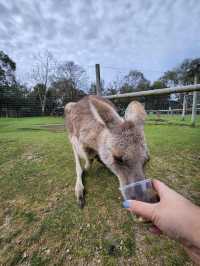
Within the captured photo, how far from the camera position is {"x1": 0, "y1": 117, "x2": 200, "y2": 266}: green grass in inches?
48.2

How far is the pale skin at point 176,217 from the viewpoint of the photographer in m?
0.74

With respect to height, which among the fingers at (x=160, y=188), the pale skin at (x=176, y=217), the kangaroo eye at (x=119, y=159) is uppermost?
the kangaroo eye at (x=119, y=159)

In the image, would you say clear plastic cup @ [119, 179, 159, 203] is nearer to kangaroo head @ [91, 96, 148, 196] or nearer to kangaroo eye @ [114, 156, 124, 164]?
kangaroo head @ [91, 96, 148, 196]

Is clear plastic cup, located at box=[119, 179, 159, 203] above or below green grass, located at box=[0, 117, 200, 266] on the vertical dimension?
above

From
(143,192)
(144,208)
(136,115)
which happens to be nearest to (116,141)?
(136,115)

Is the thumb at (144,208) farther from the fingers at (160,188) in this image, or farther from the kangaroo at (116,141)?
the kangaroo at (116,141)

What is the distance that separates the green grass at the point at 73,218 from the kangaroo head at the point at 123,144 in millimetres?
469

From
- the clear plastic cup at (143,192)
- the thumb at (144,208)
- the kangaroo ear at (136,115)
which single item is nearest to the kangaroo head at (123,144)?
the kangaroo ear at (136,115)

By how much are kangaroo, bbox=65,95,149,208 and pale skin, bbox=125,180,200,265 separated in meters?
0.43

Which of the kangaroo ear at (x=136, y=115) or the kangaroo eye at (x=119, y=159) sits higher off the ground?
the kangaroo ear at (x=136, y=115)

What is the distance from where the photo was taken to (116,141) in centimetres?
153

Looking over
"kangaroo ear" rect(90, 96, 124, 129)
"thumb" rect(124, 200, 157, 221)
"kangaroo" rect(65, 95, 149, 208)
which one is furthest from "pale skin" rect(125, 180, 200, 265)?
"kangaroo ear" rect(90, 96, 124, 129)

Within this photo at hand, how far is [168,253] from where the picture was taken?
1220mm

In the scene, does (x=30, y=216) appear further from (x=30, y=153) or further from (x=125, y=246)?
(x=30, y=153)
